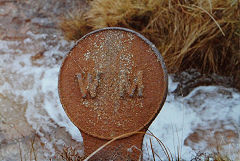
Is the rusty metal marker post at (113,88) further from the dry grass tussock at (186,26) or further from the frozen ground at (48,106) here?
the dry grass tussock at (186,26)

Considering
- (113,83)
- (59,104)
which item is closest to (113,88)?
(113,83)

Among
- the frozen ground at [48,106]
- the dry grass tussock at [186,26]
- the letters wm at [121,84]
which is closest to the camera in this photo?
the letters wm at [121,84]

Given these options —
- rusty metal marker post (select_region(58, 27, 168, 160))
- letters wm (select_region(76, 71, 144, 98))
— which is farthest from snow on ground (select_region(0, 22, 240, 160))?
letters wm (select_region(76, 71, 144, 98))

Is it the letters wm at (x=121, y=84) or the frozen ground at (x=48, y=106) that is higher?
the letters wm at (x=121, y=84)

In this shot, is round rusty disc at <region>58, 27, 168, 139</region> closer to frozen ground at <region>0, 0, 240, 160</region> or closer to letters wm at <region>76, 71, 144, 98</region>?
letters wm at <region>76, 71, 144, 98</region>

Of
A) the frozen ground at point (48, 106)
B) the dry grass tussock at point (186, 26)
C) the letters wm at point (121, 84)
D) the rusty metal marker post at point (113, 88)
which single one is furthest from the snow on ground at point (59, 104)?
the letters wm at point (121, 84)

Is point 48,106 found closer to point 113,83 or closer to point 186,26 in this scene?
point 113,83
